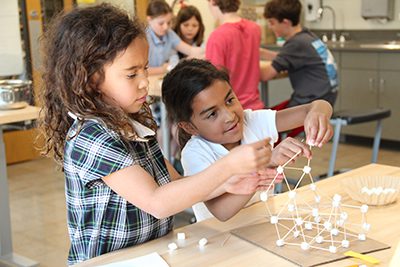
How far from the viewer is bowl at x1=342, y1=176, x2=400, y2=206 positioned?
5.33 ft

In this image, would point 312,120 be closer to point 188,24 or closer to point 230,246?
point 230,246

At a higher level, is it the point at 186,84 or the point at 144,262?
the point at 186,84

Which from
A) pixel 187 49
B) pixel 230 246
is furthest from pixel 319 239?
pixel 187 49

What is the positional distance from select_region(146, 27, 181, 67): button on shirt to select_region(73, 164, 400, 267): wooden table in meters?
2.97

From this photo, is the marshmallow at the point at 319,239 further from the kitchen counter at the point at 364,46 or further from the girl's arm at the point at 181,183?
the kitchen counter at the point at 364,46

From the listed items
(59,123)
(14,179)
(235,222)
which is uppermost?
(59,123)

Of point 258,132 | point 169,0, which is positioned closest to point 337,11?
point 169,0

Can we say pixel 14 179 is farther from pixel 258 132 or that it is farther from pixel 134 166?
pixel 134 166

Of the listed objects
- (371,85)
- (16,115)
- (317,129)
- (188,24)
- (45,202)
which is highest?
(188,24)

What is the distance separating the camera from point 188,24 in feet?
15.8

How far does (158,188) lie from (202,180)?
11 cm

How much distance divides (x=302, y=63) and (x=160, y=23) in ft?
3.68

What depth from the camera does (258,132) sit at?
196 cm

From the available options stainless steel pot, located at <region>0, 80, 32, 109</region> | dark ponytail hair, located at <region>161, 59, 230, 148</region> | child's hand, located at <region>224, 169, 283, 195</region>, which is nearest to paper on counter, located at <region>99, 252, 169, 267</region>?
child's hand, located at <region>224, 169, 283, 195</region>
